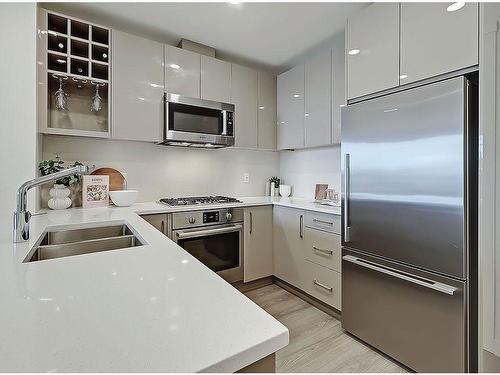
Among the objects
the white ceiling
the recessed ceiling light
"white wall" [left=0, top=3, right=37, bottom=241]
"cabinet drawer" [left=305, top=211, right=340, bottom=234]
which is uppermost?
the white ceiling

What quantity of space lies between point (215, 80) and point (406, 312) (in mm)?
2427

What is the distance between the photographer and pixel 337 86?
90.9 inches

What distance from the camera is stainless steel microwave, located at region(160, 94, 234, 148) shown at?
7.45ft

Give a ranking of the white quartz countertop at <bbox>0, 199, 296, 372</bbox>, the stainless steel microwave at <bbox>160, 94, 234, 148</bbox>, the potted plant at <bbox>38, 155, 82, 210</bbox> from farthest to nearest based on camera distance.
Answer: the stainless steel microwave at <bbox>160, 94, 234, 148</bbox>, the potted plant at <bbox>38, 155, 82, 210</bbox>, the white quartz countertop at <bbox>0, 199, 296, 372</bbox>

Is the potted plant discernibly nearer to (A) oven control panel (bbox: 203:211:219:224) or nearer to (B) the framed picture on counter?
(B) the framed picture on counter

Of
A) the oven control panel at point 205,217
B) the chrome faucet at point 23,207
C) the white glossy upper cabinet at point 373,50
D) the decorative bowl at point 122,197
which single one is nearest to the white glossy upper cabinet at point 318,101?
the white glossy upper cabinet at point 373,50

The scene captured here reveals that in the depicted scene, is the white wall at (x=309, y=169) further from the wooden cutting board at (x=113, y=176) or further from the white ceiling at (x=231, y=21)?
the wooden cutting board at (x=113, y=176)

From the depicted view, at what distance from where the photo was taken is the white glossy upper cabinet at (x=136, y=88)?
2.11 meters

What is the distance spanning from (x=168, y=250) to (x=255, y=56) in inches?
99.6

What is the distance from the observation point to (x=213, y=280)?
678 millimetres

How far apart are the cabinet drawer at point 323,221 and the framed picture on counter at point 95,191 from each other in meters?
1.76

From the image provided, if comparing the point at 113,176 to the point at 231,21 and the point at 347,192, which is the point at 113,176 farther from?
the point at 347,192

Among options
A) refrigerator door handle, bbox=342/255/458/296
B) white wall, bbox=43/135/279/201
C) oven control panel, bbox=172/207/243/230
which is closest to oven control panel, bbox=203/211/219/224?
oven control panel, bbox=172/207/243/230

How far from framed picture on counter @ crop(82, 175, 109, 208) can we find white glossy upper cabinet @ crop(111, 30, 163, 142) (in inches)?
16.5
